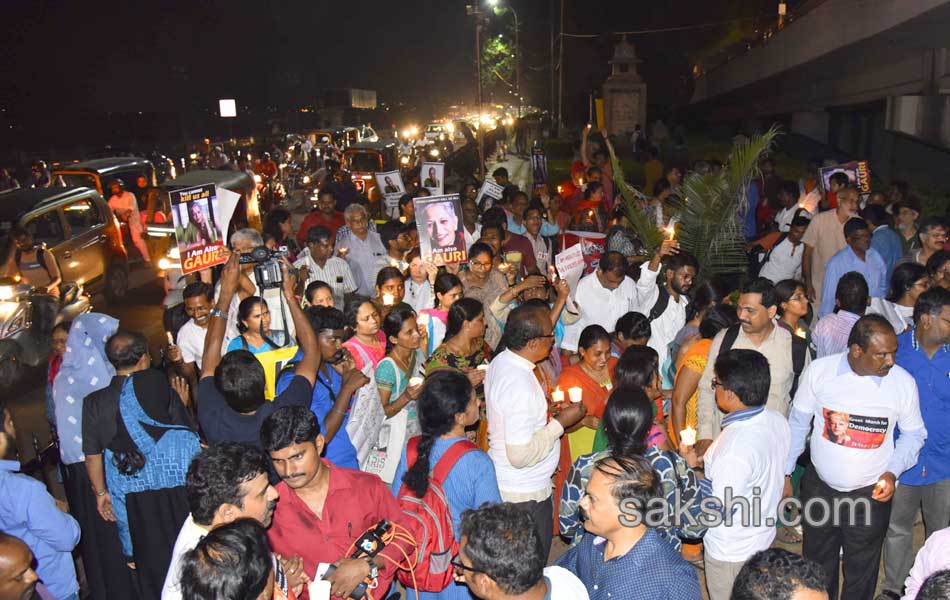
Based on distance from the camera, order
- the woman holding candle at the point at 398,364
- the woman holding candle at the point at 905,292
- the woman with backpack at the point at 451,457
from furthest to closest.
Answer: the woman holding candle at the point at 905,292 < the woman holding candle at the point at 398,364 < the woman with backpack at the point at 451,457

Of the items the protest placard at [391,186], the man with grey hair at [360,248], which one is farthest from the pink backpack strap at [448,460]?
the protest placard at [391,186]

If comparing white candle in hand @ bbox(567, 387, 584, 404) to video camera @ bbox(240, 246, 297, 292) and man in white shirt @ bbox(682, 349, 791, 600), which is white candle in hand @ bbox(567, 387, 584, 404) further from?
video camera @ bbox(240, 246, 297, 292)

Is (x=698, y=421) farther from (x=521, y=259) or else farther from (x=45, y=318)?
(x=45, y=318)

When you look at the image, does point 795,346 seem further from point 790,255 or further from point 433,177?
point 433,177

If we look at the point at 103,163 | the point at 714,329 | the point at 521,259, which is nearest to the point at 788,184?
the point at 521,259

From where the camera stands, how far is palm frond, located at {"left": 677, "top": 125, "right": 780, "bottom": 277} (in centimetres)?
918

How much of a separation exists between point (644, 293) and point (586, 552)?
160 inches

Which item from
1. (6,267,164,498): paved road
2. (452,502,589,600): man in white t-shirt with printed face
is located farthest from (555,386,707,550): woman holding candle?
(6,267,164,498): paved road

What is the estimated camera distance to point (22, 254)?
10.8 m

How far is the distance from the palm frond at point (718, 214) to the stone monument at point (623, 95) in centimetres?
1954

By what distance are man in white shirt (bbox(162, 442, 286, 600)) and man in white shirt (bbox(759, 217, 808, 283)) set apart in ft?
24.5

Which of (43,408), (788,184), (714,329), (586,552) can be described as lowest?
(43,408)

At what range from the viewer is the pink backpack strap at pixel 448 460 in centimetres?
395

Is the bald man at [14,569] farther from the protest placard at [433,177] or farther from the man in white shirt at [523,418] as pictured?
the protest placard at [433,177]
